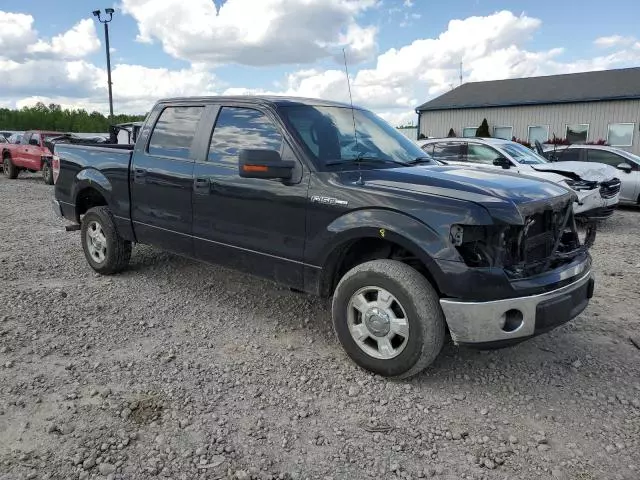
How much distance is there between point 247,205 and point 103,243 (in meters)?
2.37

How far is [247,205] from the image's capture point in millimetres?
4207

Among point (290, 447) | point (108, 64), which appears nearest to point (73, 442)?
point (290, 447)

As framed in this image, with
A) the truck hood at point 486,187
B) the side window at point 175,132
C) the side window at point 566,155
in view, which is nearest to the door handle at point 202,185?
the side window at point 175,132

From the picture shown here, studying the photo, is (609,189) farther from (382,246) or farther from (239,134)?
(239,134)

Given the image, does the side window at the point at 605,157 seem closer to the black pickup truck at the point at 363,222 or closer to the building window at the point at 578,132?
the black pickup truck at the point at 363,222

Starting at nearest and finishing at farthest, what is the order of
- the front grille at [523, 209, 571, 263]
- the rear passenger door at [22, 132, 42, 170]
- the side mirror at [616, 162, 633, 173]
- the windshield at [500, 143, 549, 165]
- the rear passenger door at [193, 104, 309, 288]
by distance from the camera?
the front grille at [523, 209, 571, 263], the rear passenger door at [193, 104, 309, 288], the windshield at [500, 143, 549, 165], the side mirror at [616, 162, 633, 173], the rear passenger door at [22, 132, 42, 170]

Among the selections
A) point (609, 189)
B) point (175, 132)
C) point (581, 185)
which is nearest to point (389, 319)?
point (175, 132)

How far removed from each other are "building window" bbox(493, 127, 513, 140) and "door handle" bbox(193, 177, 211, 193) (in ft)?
81.5

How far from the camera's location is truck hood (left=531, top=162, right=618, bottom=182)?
9.30 meters

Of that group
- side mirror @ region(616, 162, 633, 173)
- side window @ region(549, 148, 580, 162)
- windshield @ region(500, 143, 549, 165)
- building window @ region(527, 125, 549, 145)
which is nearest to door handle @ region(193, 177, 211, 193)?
windshield @ region(500, 143, 549, 165)

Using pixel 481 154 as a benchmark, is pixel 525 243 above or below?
below

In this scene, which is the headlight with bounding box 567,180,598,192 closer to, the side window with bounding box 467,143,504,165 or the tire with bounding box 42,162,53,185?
the side window with bounding box 467,143,504,165

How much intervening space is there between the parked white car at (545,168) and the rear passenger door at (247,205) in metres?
5.03

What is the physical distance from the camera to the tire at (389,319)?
3338 mm
